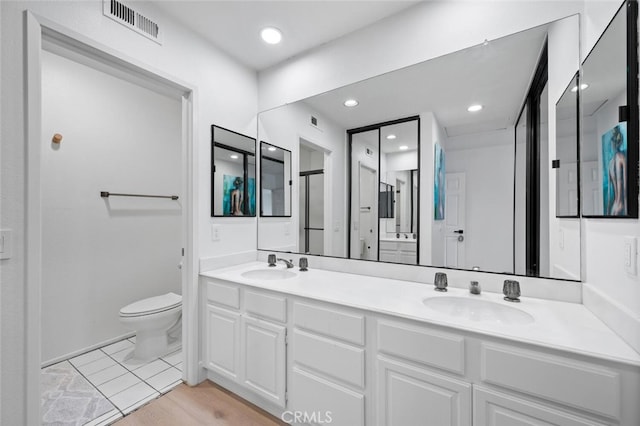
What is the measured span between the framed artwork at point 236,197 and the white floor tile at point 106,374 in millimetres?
1460

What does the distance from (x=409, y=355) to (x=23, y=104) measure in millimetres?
2055

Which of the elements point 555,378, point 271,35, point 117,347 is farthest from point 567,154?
point 117,347

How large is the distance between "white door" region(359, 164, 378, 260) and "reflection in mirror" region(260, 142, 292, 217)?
0.73 metres

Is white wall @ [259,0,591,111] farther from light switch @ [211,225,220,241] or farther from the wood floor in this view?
the wood floor

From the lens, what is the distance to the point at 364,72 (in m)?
1.93

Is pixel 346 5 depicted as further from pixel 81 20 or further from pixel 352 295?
pixel 352 295

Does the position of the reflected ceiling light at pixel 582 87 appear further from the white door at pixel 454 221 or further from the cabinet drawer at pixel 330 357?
the cabinet drawer at pixel 330 357

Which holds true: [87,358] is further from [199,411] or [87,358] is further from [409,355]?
[409,355]

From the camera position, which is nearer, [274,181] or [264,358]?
[264,358]

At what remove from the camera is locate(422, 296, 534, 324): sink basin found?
127 centimetres

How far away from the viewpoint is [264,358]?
1621mm

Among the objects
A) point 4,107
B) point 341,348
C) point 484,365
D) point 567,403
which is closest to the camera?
point 567,403

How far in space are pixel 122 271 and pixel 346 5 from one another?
9.76ft

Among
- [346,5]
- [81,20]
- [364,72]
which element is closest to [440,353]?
[364,72]
